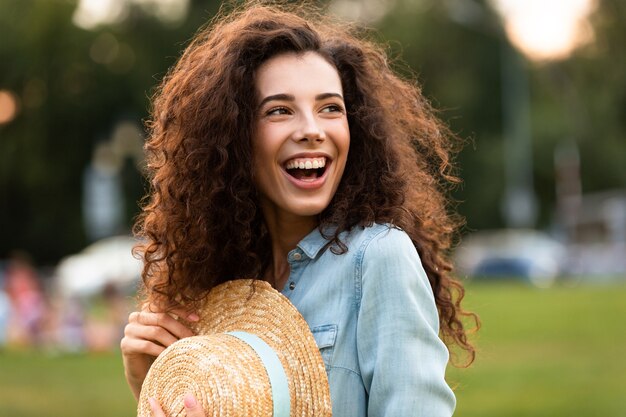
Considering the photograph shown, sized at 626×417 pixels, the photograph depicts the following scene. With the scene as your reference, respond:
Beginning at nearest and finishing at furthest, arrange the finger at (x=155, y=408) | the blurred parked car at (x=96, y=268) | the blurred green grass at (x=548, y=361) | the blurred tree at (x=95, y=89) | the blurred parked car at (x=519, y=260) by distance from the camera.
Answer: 1. the finger at (x=155, y=408)
2. the blurred green grass at (x=548, y=361)
3. the blurred parked car at (x=96, y=268)
4. the blurred parked car at (x=519, y=260)
5. the blurred tree at (x=95, y=89)

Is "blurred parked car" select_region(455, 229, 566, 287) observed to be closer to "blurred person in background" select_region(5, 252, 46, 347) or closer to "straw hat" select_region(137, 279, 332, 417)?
"blurred person in background" select_region(5, 252, 46, 347)

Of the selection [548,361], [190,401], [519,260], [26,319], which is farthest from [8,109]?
[190,401]

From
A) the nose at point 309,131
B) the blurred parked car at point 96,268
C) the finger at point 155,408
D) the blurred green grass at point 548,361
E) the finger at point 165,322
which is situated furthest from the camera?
the blurred parked car at point 96,268

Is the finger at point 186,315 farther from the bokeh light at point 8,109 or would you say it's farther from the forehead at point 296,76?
the bokeh light at point 8,109

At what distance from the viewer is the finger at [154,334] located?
3291 mm

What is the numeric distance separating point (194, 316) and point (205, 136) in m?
0.54

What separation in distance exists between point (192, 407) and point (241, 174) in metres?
0.76

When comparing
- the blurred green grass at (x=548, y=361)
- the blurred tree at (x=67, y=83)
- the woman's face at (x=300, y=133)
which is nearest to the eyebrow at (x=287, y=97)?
the woman's face at (x=300, y=133)

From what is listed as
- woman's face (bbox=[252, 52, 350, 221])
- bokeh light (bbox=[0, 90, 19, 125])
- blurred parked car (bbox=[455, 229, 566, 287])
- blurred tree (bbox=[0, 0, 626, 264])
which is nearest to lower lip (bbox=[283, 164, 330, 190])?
woman's face (bbox=[252, 52, 350, 221])

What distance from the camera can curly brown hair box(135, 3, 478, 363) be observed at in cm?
329

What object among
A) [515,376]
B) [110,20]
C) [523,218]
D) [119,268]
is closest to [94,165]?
[110,20]

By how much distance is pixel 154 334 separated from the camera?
3.30 metres

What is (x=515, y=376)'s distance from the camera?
39.7ft

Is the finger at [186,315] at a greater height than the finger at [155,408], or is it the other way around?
the finger at [186,315]
